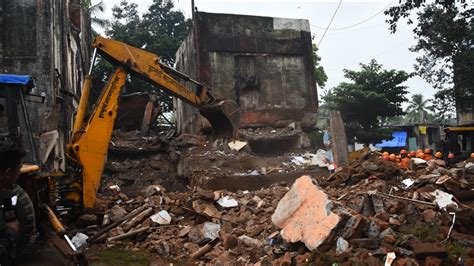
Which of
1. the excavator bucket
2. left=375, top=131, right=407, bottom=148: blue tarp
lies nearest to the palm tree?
left=375, top=131, right=407, bottom=148: blue tarp

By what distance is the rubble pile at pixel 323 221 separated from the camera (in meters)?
4.61

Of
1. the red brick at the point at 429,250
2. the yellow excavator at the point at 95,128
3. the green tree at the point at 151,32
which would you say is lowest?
the red brick at the point at 429,250

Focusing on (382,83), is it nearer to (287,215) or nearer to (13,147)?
(287,215)

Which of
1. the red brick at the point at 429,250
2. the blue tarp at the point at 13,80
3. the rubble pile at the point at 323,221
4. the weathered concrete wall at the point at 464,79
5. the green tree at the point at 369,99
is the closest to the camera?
the red brick at the point at 429,250

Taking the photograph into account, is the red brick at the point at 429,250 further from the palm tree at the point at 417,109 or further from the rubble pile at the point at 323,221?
the palm tree at the point at 417,109

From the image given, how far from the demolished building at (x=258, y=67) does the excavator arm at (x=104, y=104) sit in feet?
21.3

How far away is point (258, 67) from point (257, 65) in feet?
0.29

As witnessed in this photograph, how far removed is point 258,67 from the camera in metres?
16.5

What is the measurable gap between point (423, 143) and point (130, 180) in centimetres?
2549

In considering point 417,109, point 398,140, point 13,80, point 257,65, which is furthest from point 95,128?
point 417,109

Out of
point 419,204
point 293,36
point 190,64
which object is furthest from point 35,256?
point 293,36

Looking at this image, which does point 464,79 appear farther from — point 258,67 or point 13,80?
point 13,80

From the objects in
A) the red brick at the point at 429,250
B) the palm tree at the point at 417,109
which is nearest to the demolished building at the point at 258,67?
the red brick at the point at 429,250

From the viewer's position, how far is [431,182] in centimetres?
617
